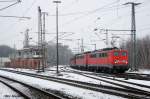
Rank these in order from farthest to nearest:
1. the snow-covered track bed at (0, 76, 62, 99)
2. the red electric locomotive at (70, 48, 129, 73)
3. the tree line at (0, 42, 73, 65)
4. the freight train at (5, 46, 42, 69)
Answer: the tree line at (0, 42, 73, 65), the freight train at (5, 46, 42, 69), the red electric locomotive at (70, 48, 129, 73), the snow-covered track bed at (0, 76, 62, 99)

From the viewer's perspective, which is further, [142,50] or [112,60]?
[142,50]

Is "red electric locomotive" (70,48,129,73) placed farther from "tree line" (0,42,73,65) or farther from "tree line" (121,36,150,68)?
"tree line" (0,42,73,65)

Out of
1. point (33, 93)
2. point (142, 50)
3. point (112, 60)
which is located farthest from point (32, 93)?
point (142, 50)

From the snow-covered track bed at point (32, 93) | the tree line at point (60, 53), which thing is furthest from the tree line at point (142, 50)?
the snow-covered track bed at point (32, 93)

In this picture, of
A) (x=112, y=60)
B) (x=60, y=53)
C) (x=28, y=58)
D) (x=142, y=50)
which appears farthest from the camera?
(x=60, y=53)

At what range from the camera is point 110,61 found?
42062 millimetres

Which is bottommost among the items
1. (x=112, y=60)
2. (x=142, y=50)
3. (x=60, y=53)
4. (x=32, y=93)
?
(x=32, y=93)

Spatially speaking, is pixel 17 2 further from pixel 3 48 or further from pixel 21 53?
pixel 3 48

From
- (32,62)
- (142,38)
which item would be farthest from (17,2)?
(142,38)

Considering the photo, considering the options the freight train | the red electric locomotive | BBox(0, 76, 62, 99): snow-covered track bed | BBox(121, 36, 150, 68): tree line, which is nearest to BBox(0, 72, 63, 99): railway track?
BBox(0, 76, 62, 99): snow-covered track bed

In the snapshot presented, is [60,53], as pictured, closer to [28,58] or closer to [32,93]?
[28,58]

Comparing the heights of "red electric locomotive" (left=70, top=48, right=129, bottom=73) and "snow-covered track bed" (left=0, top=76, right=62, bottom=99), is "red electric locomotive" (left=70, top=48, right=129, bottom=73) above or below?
above

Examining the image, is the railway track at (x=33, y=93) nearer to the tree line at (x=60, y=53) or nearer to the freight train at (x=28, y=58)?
the freight train at (x=28, y=58)

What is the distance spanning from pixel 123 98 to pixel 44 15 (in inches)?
1591
